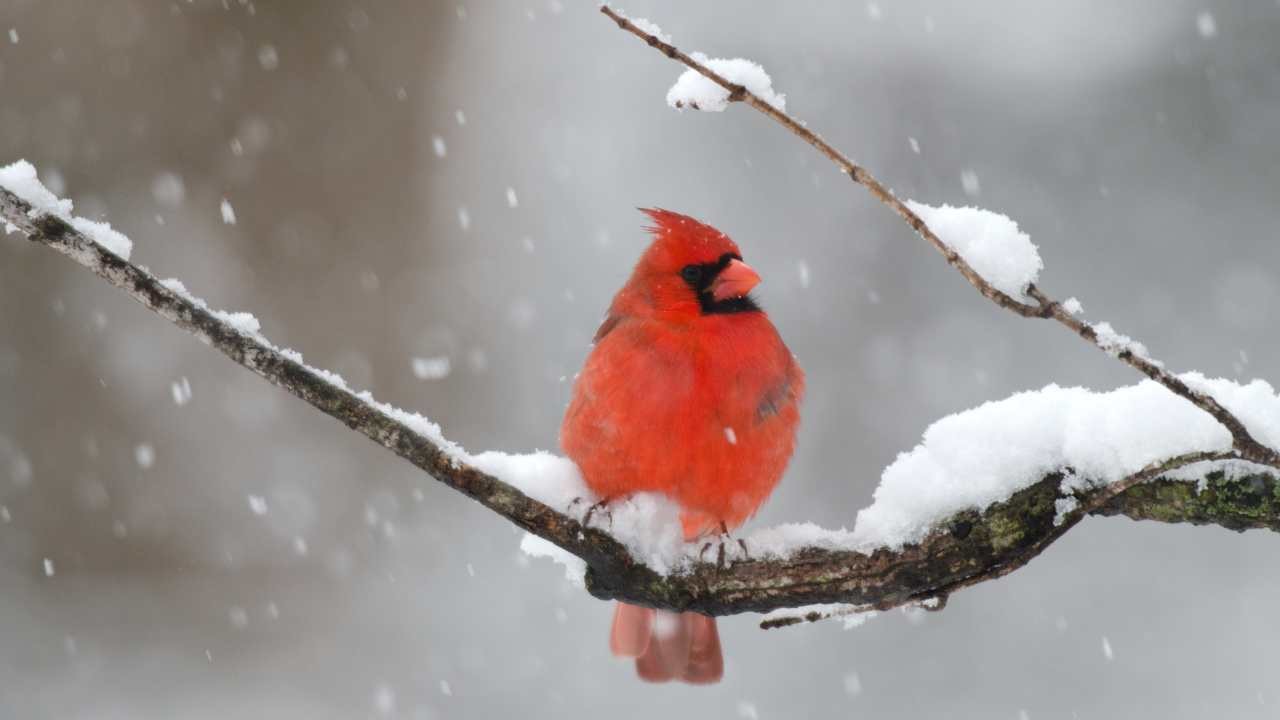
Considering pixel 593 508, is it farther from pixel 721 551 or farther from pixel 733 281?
pixel 733 281

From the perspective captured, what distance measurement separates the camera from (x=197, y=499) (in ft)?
19.2

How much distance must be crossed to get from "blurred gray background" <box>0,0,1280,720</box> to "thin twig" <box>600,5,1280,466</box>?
4.30 m

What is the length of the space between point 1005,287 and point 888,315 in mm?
5017

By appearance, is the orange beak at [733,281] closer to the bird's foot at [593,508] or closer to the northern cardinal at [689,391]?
the northern cardinal at [689,391]

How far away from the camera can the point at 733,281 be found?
8.92ft

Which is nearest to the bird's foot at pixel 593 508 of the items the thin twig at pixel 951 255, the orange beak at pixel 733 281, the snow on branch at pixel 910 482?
the snow on branch at pixel 910 482

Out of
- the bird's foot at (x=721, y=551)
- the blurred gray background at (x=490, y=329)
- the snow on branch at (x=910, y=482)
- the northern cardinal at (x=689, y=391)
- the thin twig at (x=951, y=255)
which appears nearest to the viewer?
the thin twig at (x=951, y=255)

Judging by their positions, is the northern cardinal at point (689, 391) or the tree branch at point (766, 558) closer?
the tree branch at point (766, 558)

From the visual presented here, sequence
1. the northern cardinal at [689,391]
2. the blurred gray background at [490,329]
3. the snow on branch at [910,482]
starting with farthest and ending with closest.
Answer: the blurred gray background at [490,329]
the northern cardinal at [689,391]
the snow on branch at [910,482]

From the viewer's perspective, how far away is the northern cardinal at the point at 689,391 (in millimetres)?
2545

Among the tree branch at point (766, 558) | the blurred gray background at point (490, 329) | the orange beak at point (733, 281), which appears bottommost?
the tree branch at point (766, 558)

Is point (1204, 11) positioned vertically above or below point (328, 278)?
above

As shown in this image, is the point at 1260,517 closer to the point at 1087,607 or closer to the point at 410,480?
the point at 1087,607

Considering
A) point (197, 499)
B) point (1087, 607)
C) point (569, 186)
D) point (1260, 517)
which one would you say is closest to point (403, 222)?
point (569, 186)
